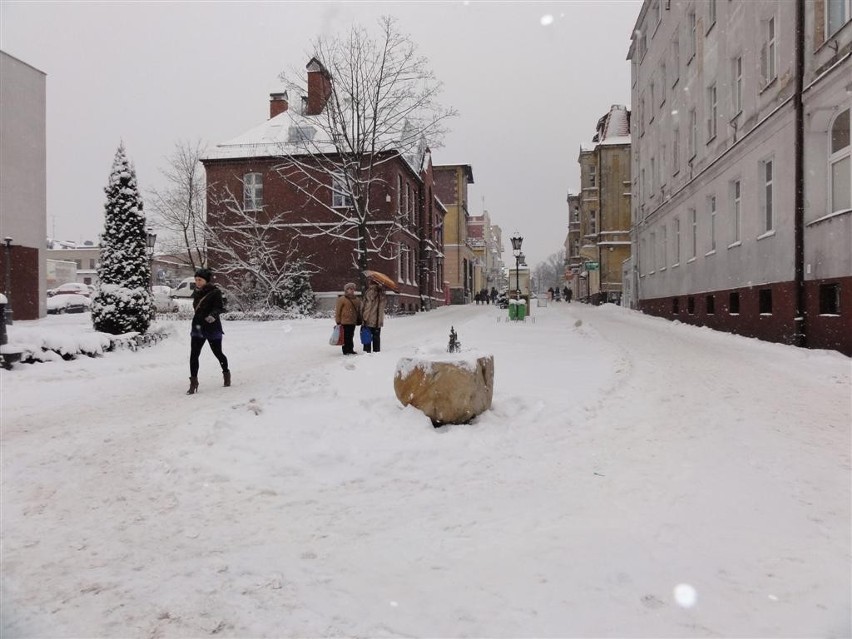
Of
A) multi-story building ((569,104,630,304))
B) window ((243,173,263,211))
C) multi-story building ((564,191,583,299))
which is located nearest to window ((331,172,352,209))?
window ((243,173,263,211))

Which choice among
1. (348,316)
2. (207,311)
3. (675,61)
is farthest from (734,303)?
(207,311)

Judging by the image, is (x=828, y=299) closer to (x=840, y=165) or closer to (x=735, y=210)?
(x=840, y=165)

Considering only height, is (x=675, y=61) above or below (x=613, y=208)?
above

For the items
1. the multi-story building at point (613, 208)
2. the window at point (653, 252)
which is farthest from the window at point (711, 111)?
the multi-story building at point (613, 208)

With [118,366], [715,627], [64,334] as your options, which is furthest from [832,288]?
[64,334]

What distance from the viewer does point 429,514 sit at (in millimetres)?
3941

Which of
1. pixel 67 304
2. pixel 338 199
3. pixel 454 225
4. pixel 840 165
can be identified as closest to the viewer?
pixel 840 165

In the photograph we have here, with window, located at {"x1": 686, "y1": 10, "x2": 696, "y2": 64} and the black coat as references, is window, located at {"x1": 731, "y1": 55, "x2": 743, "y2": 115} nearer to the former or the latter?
window, located at {"x1": 686, "y1": 10, "x2": 696, "y2": 64}

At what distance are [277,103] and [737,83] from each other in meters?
27.5

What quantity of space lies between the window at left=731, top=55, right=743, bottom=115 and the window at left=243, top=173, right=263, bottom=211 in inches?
886

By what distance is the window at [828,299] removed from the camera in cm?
1109

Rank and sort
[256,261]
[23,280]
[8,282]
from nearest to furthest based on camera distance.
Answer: [8,282]
[23,280]
[256,261]

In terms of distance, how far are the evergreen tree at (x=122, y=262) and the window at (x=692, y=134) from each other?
1747 centimetres

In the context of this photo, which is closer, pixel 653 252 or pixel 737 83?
pixel 737 83
